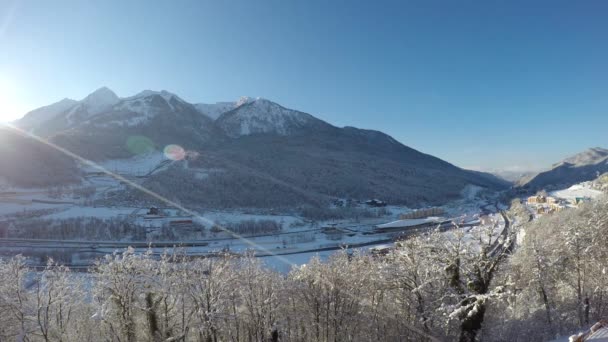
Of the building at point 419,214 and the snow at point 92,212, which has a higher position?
the snow at point 92,212

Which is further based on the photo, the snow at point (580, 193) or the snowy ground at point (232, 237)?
the snow at point (580, 193)

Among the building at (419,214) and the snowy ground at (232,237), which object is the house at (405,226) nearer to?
the snowy ground at (232,237)

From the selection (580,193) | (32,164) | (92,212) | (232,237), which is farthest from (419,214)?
(32,164)

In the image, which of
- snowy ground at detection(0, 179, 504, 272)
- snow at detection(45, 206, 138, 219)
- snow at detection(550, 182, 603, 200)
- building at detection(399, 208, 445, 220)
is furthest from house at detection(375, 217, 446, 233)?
snow at detection(45, 206, 138, 219)

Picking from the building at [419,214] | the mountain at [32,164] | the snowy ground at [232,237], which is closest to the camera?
the snowy ground at [232,237]

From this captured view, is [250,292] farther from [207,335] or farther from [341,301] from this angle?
[341,301]

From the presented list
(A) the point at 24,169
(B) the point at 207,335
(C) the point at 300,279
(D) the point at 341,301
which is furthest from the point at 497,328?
(A) the point at 24,169

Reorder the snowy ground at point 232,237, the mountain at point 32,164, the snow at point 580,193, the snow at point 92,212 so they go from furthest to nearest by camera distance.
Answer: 1. the mountain at point 32,164
2. the snow at point 580,193
3. the snow at point 92,212
4. the snowy ground at point 232,237

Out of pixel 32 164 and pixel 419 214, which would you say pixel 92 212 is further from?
pixel 419 214

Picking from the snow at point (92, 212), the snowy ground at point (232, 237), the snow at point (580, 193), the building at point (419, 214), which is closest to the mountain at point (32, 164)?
the snowy ground at point (232, 237)

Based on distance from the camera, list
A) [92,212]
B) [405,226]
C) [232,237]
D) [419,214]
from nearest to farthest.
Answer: [232,237]
[405,226]
[92,212]
[419,214]

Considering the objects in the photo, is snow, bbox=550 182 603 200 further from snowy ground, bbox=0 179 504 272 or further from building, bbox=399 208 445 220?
building, bbox=399 208 445 220
